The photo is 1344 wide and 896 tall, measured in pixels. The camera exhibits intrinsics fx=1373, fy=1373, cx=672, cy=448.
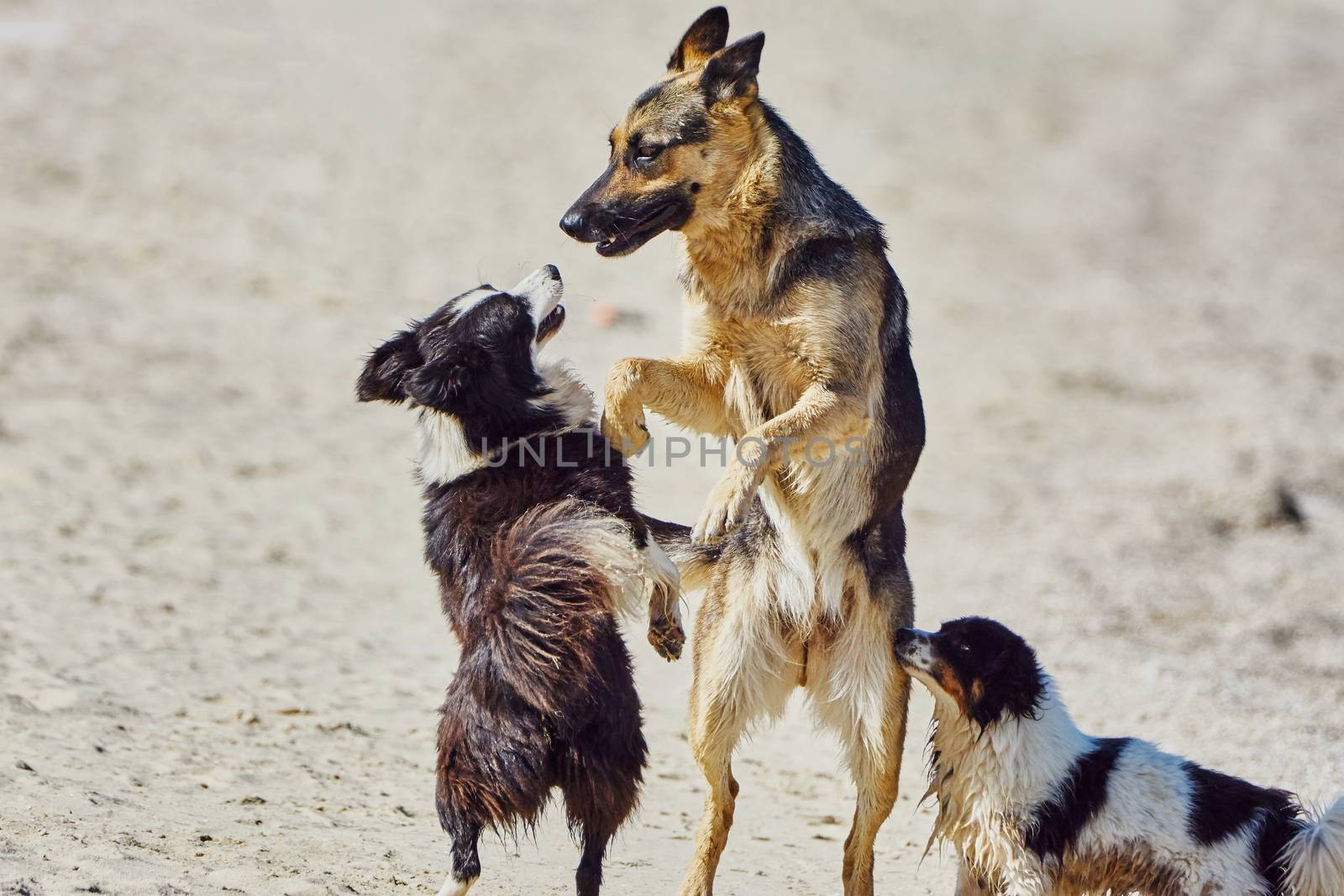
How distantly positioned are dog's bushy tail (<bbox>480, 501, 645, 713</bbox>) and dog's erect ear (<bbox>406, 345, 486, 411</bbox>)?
1.68 ft

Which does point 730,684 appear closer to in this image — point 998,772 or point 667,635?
point 667,635

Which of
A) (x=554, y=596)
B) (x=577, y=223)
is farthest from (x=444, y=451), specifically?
(x=577, y=223)

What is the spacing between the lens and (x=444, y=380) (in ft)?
15.7

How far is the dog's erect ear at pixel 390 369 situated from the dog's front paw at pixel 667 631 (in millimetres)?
1210

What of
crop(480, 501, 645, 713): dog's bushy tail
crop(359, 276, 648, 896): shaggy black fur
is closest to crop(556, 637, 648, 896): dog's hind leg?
crop(359, 276, 648, 896): shaggy black fur

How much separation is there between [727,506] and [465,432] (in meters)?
0.95

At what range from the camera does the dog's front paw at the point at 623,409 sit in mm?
4957

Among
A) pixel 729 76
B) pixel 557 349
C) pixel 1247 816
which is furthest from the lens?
pixel 557 349

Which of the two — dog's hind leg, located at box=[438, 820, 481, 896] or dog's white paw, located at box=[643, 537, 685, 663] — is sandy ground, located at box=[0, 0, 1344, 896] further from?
dog's white paw, located at box=[643, 537, 685, 663]

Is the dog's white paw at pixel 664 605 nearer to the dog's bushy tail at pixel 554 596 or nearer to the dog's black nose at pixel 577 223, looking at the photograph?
the dog's bushy tail at pixel 554 596

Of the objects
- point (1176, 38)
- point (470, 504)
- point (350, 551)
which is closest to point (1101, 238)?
point (1176, 38)

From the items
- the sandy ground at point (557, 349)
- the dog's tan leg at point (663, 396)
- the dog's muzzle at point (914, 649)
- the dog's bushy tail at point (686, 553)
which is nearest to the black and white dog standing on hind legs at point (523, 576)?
the dog's tan leg at point (663, 396)

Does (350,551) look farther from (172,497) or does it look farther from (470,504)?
(470,504)

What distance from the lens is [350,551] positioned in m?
9.86
